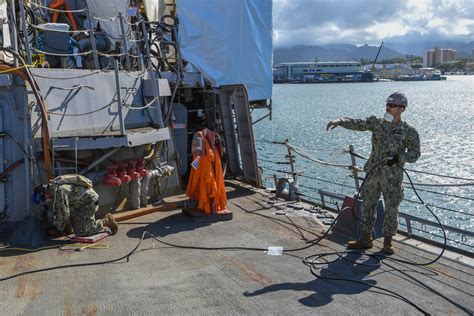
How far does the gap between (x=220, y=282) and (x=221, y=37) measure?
660 centimetres

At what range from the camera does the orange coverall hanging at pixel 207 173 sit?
315 inches

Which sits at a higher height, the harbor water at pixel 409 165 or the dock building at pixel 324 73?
the dock building at pixel 324 73

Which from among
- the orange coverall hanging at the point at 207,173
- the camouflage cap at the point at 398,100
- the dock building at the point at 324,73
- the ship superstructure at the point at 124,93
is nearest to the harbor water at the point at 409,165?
the ship superstructure at the point at 124,93

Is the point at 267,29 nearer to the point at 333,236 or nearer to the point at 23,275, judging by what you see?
the point at 333,236

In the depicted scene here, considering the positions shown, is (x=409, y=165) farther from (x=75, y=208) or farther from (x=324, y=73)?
(x=324, y=73)

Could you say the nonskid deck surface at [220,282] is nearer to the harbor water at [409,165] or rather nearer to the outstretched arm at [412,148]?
the outstretched arm at [412,148]

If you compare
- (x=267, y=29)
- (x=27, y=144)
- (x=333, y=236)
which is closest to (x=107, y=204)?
(x=27, y=144)

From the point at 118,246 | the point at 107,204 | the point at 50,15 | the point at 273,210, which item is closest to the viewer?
the point at 118,246

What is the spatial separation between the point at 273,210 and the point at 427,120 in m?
41.9

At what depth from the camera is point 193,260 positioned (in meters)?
6.32

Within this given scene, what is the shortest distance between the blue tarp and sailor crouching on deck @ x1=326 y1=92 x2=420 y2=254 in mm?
4739

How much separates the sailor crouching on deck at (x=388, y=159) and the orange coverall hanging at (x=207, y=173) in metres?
2.41

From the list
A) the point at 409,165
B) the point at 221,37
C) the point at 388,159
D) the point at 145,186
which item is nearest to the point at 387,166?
the point at 388,159

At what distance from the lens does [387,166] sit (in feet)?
20.5
